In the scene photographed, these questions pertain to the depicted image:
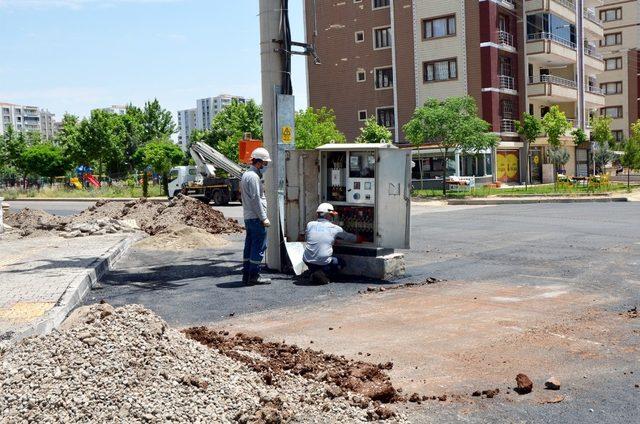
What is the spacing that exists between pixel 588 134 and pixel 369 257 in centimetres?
5078

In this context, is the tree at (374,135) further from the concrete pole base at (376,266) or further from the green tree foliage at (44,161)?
the green tree foliage at (44,161)

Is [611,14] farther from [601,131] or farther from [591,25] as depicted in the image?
[601,131]

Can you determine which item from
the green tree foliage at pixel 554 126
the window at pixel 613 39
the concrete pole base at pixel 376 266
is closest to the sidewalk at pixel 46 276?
the concrete pole base at pixel 376 266

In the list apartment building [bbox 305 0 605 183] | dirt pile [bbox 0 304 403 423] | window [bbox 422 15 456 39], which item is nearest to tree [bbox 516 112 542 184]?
apartment building [bbox 305 0 605 183]

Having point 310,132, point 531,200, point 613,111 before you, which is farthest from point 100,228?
point 613,111

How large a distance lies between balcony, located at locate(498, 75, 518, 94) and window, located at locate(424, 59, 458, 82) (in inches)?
124

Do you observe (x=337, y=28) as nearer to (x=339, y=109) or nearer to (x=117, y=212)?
(x=339, y=109)

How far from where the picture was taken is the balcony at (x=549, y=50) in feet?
155

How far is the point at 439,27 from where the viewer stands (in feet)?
154

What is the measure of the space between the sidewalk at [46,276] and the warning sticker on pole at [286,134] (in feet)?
12.8

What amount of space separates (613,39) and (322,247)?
251ft

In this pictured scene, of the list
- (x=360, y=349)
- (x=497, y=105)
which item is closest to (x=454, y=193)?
(x=497, y=105)

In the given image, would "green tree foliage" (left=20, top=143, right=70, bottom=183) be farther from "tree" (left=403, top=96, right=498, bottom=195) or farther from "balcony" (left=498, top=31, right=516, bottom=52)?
"balcony" (left=498, top=31, right=516, bottom=52)

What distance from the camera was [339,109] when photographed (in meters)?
52.4
